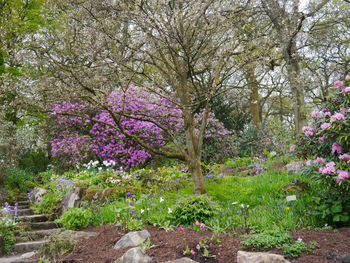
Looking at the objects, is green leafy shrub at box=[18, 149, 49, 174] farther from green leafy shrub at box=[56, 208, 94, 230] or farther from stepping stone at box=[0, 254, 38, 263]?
green leafy shrub at box=[56, 208, 94, 230]

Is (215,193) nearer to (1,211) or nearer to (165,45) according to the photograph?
(165,45)

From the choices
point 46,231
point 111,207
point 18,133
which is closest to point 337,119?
point 111,207

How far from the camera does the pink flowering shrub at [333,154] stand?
12.3ft

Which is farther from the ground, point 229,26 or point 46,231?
point 229,26

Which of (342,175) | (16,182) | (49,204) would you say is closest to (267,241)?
(342,175)

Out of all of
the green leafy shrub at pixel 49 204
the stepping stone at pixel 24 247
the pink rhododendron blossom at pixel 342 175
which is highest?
the pink rhododendron blossom at pixel 342 175

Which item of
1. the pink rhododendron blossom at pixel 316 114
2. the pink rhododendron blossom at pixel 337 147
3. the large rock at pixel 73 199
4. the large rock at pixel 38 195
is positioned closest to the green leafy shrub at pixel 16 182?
the large rock at pixel 38 195

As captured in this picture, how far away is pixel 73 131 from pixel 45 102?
6613mm

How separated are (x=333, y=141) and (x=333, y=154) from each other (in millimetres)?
195

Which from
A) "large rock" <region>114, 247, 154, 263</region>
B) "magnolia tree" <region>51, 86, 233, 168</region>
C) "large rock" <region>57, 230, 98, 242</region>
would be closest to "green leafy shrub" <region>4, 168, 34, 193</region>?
"magnolia tree" <region>51, 86, 233, 168</region>

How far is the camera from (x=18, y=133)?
1132 centimetres

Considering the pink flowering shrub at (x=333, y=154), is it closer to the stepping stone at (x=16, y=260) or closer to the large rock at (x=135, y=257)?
the large rock at (x=135, y=257)

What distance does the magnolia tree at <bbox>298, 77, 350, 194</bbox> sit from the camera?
3729 millimetres

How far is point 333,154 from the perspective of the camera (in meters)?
4.20
